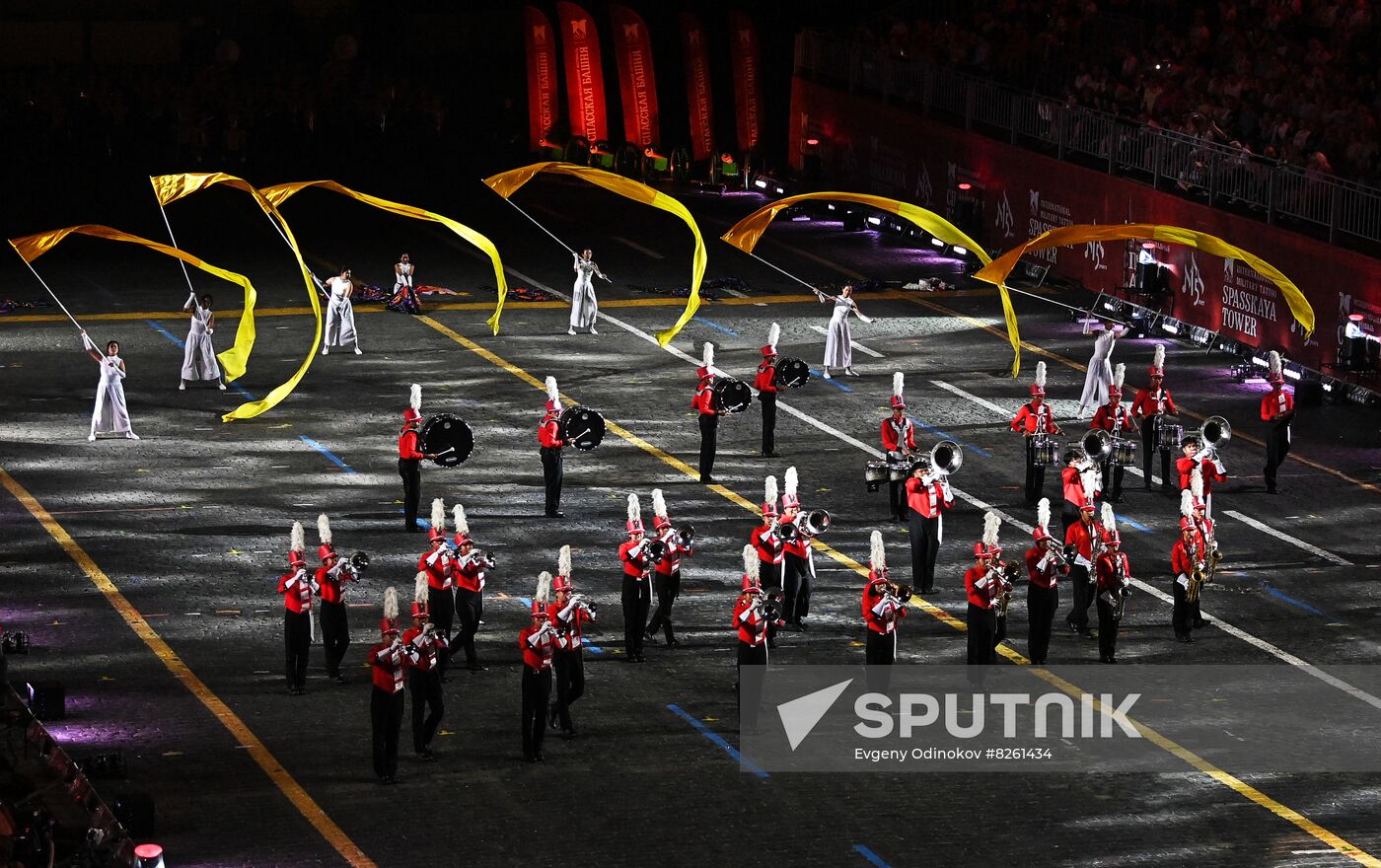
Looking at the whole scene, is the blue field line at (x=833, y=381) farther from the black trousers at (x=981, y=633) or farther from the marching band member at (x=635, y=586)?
the black trousers at (x=981, y=633)

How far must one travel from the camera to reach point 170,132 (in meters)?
56.3

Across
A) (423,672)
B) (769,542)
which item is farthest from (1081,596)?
(423,672)

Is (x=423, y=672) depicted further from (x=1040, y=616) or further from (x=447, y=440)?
(x=447, y=440)

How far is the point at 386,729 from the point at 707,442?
35.6 feet

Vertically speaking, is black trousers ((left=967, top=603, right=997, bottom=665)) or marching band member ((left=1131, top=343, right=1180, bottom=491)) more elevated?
marching band member ((left=1131, top=343, right=1180, bottom=491))

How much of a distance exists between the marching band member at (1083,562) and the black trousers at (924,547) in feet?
5.37

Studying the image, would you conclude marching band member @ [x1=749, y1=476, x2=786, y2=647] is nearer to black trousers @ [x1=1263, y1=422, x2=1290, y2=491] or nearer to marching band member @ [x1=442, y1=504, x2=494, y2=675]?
marching band member @ [x1=442, y1=504, x2=494, y2=675]

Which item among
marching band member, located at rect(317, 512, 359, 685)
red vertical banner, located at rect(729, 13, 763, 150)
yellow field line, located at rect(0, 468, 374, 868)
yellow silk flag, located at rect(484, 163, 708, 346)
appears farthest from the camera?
red vertical banner, located at rect(729, 13, 763, 150)

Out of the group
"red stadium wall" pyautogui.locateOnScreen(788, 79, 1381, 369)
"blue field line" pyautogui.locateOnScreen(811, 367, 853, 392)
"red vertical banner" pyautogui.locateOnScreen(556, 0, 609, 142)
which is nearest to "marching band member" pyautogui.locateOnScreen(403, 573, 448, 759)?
"blue field line" pyautogui.locateOnScreen(811, 367, 853, 392)

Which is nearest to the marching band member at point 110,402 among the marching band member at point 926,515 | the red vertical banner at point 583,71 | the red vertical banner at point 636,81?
the marching band member at point 926,515

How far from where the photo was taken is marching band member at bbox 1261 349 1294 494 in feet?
98.2

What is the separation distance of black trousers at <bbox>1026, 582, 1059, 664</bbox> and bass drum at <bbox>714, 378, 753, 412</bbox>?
795 centimetres

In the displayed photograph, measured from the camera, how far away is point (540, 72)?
183 ft

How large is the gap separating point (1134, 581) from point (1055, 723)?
496 cm
